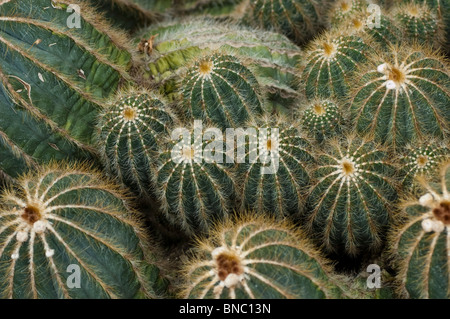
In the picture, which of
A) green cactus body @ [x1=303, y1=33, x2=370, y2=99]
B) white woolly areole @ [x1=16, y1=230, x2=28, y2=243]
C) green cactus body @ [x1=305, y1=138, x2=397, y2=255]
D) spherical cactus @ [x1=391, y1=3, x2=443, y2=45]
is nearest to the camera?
white woolly areole @ [x1=16, y1=230, x2=28, y2=243]

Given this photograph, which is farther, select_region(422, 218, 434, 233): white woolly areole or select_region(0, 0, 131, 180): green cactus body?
select_region(0, 0, 131, 180): green cactus body

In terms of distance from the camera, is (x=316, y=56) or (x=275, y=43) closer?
(x=316, y=56)

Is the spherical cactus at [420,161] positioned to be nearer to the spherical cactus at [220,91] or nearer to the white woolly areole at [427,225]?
the white woolly areole at [427,225]

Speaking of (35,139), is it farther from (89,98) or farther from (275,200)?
(275,200)

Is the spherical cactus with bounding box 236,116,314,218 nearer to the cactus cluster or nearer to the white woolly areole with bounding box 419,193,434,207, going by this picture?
the cactus cluster

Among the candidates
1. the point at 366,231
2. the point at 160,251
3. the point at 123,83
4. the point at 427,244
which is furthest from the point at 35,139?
the point at 427,244

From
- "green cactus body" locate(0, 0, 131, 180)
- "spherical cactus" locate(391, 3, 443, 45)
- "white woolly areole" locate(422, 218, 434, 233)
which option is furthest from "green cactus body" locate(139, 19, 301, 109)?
"white woolly areole" locate(422, 218, 434, 233)

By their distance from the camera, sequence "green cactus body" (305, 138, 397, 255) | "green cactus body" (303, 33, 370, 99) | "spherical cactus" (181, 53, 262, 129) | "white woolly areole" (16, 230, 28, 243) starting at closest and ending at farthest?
"white woolly areole" (16, 230, 28, 243) → "green cactus body" (305, 138, 397, 255) → "spherical cactus" (181, 53, 262, 129) → "green cactus body" (303, 33, 370, 99)
